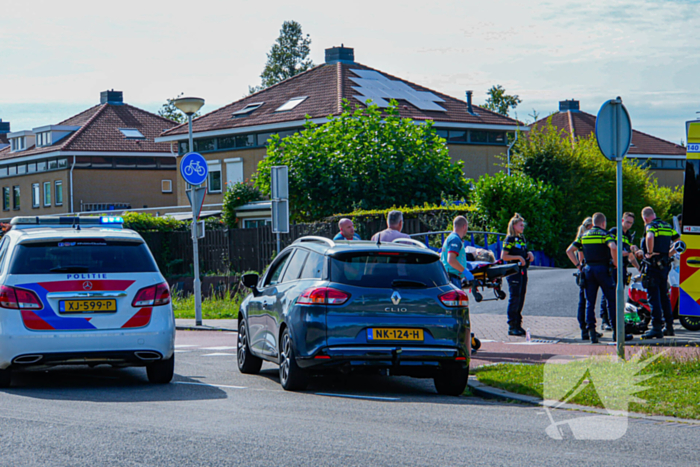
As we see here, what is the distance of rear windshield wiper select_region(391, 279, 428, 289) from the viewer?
30.4 ft

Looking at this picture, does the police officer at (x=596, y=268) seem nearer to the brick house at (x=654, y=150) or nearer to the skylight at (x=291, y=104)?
the skylight at (x=291, y=104)

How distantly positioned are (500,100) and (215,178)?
46.4 metres

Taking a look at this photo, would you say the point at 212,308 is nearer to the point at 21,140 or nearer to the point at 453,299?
the point at 453,299

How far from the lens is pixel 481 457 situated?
6238 mm

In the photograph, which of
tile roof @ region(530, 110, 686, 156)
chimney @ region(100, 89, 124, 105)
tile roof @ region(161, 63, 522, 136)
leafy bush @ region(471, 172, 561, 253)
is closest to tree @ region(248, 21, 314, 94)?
chimney @ region(100, 89, 124, 105)

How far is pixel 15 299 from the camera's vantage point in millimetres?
9492

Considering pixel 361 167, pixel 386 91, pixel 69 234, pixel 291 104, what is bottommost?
pixel 69 234

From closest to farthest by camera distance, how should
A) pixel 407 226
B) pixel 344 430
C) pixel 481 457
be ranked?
pixel 481 457 → pixel 344 430 → pixel 407 226

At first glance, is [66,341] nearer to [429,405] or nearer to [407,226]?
[429,405]

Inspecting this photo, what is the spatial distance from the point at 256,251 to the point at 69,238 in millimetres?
19062

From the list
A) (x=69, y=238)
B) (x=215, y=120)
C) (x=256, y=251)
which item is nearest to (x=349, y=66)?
(x=215, y=120)

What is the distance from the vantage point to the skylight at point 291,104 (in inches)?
1806

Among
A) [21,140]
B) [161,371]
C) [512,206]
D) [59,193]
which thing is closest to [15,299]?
[161,371]

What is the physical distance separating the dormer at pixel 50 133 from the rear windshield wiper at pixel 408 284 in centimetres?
5464
